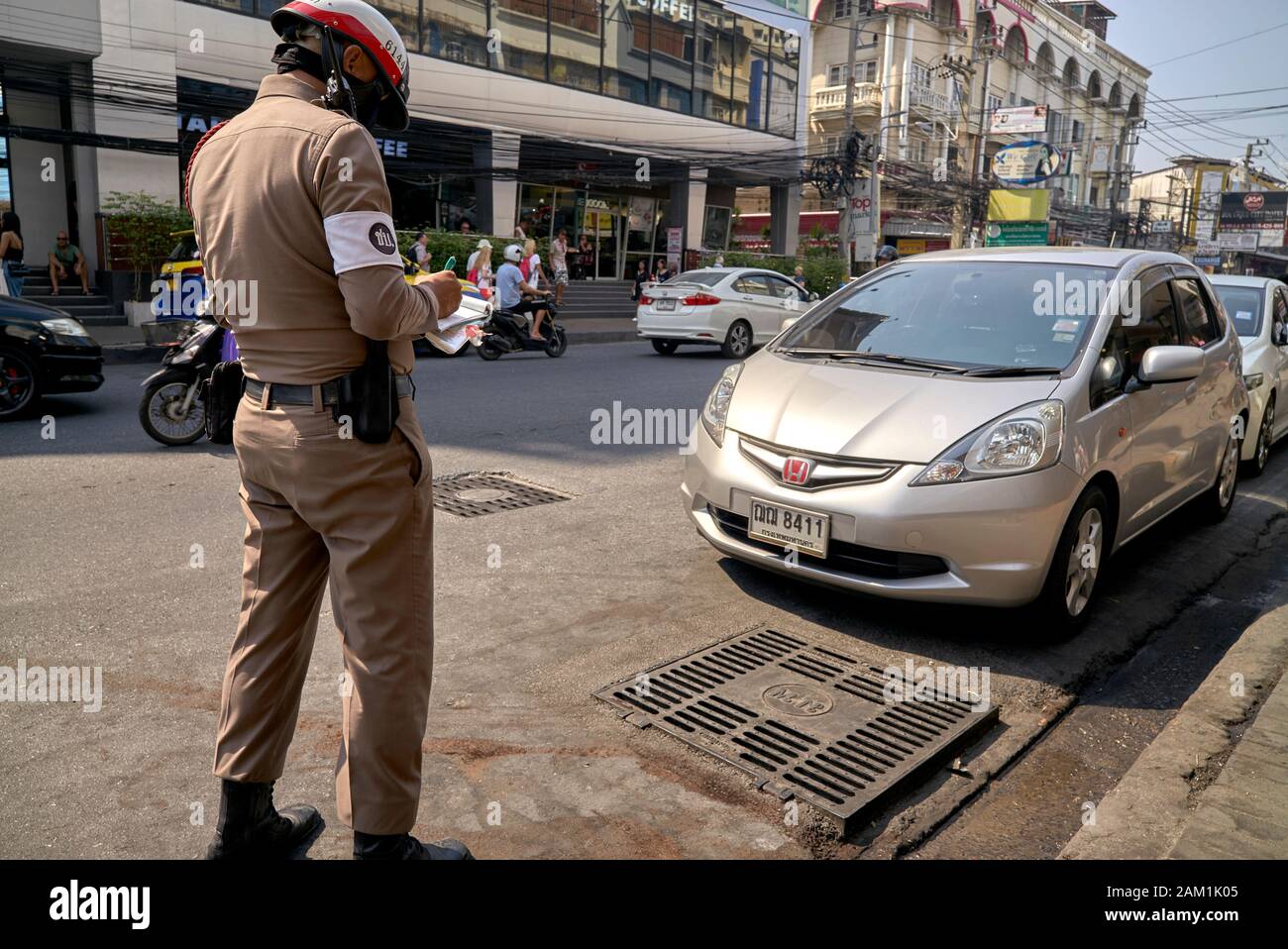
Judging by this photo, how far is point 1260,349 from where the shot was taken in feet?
24.8

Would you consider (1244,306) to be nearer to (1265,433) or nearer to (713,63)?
(1265,433)

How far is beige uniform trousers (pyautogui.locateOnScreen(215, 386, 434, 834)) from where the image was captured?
2182 mm

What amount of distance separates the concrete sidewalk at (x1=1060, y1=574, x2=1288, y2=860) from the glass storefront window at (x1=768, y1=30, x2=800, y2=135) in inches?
1241

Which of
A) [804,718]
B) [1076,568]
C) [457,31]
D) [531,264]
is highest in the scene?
[457,31]

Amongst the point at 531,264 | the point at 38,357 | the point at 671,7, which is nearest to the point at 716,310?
the point at 531,264

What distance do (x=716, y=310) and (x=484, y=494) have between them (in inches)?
393

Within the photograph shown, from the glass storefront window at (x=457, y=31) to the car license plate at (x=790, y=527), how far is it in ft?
71.2

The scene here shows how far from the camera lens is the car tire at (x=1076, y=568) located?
13.0 ft

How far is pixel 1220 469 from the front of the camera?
596 centimetres

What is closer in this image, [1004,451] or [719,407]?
[1004,451]

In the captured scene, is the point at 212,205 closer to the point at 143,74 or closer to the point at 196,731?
the point at 196,731

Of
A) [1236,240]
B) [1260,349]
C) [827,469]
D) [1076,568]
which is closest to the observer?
[827,469]

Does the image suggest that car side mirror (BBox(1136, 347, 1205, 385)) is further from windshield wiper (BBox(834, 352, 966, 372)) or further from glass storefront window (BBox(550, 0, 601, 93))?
glass storefront window (BBox(550, 0, 601, 93))
